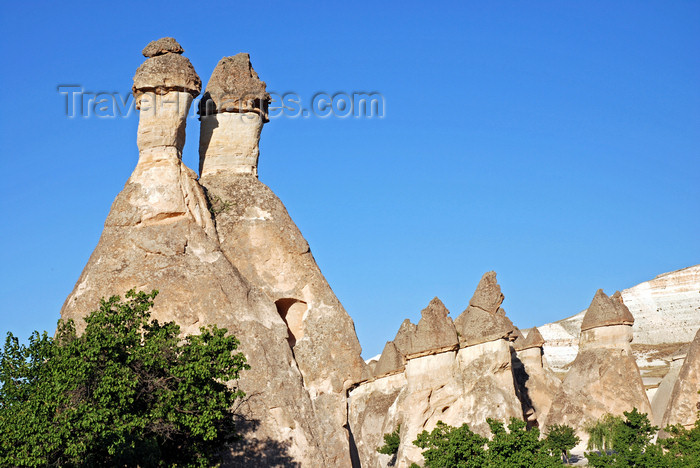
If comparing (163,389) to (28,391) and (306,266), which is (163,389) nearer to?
(28,391)

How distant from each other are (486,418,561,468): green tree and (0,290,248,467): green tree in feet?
17.7

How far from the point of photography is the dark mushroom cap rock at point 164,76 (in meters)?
21.9

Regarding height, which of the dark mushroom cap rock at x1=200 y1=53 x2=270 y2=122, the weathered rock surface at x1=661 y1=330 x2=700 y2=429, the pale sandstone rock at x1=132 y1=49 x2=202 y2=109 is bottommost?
the weathered rock surface at x1=661 y1=330 x2=700 y2=429

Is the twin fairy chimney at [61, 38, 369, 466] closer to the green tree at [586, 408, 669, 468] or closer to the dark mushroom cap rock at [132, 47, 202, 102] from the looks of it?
the dark mushroom cap rock at [132, 47, 202, 102]

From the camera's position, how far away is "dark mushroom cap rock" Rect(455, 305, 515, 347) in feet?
78.5

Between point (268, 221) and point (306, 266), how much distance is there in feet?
5.04

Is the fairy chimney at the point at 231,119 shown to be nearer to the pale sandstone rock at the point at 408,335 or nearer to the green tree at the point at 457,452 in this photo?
the pale sandstone rock at the point at 408,335

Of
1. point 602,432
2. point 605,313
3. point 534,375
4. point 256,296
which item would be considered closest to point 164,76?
point 256,296

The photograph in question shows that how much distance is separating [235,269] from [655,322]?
6312cm

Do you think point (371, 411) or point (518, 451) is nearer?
point (518, 451)

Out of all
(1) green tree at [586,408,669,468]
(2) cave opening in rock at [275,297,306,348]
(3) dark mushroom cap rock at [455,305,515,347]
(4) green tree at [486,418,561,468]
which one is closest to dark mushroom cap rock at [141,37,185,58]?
(2) cave opening in rock at [275,297,306,348]

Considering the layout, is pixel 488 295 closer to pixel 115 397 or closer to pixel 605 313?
pixel 605 313

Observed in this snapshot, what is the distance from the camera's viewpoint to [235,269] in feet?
69.1

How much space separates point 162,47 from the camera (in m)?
22.3
